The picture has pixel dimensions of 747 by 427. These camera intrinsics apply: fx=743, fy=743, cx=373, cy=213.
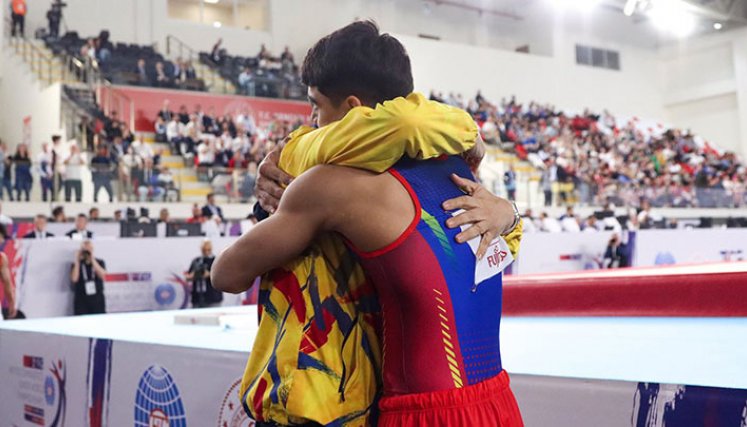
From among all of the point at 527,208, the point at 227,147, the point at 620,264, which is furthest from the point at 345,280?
the point at 227,147

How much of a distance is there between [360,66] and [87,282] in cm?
750

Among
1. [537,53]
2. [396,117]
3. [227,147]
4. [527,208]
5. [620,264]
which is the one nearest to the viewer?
[396,117]

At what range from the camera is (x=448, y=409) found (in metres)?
1.33

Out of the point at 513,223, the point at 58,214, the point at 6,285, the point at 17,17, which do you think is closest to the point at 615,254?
the point at 58,214

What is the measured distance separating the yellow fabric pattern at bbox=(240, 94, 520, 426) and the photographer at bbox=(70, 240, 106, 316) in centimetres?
726

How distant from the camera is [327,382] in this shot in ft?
4.50

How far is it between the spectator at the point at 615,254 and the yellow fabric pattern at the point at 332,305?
31.7 feet

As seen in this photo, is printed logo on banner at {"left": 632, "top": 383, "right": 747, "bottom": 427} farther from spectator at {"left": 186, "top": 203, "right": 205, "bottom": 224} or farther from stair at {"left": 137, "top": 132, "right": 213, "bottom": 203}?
stair at {"left": 137, "top": 132, "right": 213, "bottom": 203}

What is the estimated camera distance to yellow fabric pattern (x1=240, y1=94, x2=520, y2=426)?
4.29 feet

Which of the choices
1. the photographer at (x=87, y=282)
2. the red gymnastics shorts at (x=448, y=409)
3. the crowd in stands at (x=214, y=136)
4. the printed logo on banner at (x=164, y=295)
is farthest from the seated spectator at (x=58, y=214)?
the red gymnastics shorts at (x=448, y=409)

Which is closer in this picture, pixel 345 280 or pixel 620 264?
pixel 345 280

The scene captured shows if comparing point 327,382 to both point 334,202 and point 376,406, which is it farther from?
point 334,202

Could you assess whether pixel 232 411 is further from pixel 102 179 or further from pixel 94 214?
pixel 102 179

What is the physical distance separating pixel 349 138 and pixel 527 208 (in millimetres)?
13549
